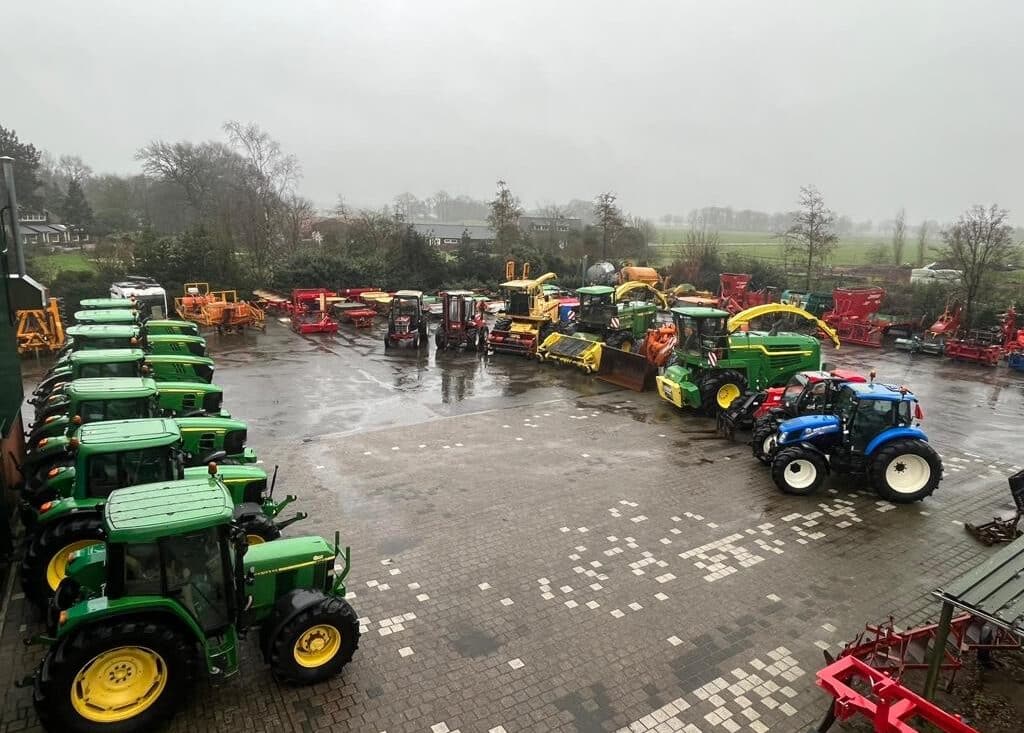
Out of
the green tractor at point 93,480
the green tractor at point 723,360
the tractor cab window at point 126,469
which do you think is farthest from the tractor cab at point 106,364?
the green tractor at point 723,360

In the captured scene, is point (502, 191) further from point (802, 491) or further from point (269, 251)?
point (802, 491)

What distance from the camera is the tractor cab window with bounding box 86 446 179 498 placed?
243 inches

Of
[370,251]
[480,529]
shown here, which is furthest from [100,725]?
[370,251]

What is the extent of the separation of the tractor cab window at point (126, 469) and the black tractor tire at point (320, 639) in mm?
2278

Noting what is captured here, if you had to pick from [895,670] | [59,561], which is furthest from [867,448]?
[59,561]

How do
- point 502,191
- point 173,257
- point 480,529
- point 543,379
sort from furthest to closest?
point 502,191, point 173,257, point 543,379, point 480,529

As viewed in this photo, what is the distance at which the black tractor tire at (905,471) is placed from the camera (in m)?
9.11

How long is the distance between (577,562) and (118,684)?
186 inches

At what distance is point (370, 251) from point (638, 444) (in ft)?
85.4

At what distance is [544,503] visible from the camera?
9.23m

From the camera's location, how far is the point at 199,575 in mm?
4910

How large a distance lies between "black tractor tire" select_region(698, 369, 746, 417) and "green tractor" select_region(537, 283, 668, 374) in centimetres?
439

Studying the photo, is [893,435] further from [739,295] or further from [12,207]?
[739,295]

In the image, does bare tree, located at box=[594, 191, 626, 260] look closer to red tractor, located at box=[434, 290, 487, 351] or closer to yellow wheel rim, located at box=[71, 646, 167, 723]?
red tractor, located at box=[434, 290, 487, 351]
